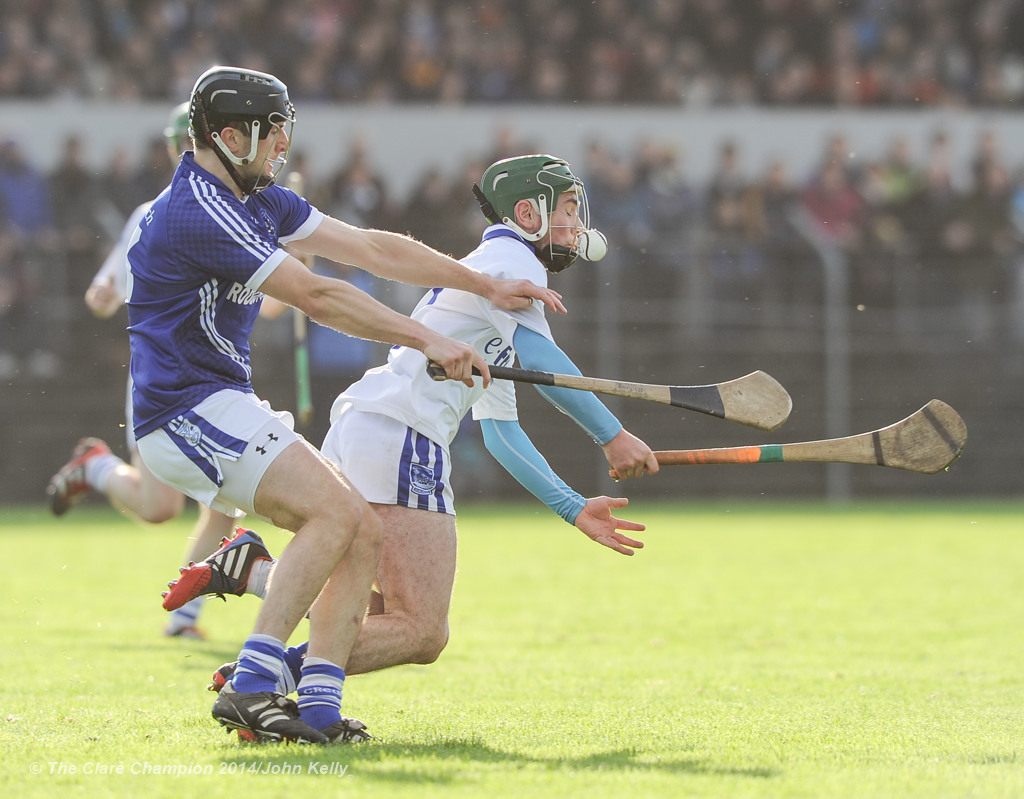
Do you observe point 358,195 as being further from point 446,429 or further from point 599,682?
point 446,429

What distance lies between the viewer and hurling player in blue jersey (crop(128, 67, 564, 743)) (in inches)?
165

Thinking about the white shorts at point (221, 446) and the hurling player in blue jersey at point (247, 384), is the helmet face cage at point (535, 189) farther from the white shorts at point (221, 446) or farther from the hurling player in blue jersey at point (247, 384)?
the white shorts at point (221, 446)

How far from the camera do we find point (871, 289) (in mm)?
15609

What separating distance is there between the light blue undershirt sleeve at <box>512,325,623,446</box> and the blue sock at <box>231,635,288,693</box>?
1.24 meters

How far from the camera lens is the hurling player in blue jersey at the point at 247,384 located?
4184 mm

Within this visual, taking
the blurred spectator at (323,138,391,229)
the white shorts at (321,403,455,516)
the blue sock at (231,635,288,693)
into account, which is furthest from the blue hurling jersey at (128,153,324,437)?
the blurred spectator at (323,138,391,229)

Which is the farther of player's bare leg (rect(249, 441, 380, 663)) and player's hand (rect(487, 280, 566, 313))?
player's hand (rect(487, 280, 566, 313))

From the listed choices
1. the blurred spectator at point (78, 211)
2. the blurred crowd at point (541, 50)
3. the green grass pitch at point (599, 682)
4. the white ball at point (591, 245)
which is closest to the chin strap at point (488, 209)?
the white ball at point (591, 245)

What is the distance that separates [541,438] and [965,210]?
6.03 meters

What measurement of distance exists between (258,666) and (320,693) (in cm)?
23

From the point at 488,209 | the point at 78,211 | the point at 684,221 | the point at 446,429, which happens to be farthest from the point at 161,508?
the point at 684,221

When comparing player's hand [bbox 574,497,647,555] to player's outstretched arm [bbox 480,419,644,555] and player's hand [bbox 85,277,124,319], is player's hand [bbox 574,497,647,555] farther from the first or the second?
player's hand [bbox 85,277,124,319]

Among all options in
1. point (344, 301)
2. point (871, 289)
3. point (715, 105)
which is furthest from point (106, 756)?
point (715, 105)

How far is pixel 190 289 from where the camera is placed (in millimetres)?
4281
